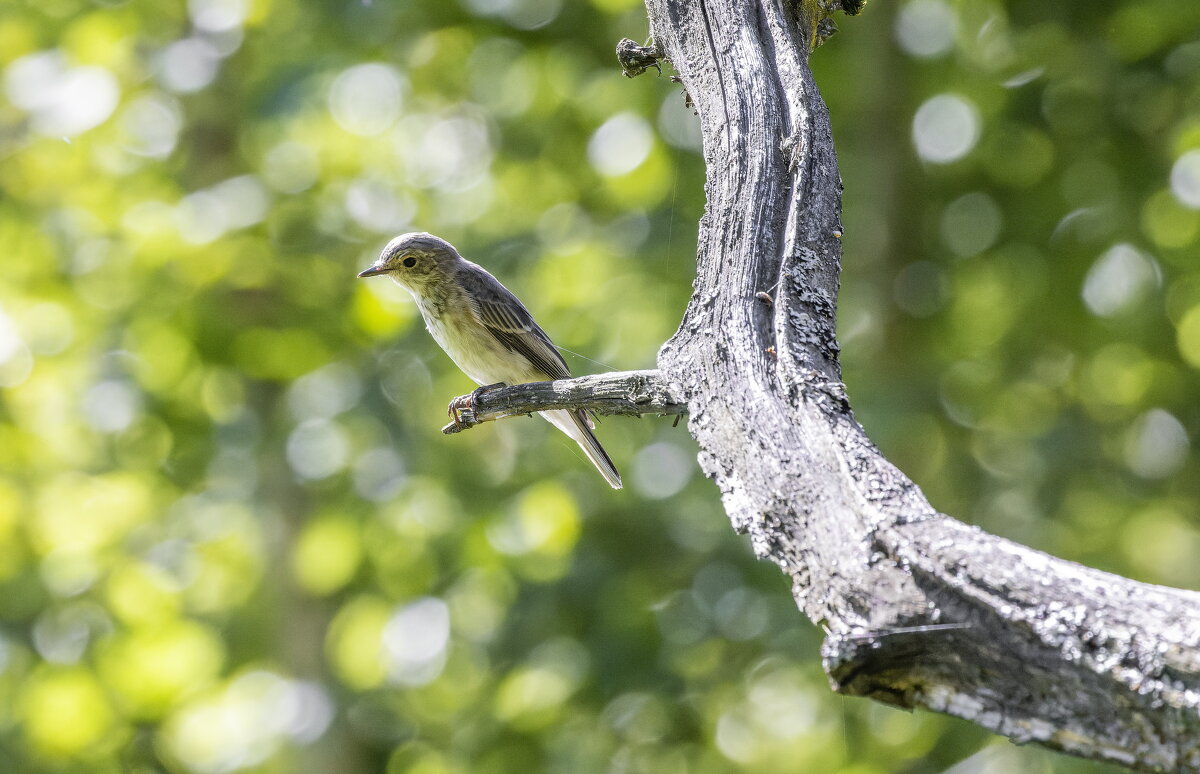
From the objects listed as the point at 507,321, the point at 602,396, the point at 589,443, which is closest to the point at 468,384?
the point at 507,321

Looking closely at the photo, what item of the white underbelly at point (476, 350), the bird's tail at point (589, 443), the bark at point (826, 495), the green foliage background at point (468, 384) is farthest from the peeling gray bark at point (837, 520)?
the green foliage background at point (468, 384)

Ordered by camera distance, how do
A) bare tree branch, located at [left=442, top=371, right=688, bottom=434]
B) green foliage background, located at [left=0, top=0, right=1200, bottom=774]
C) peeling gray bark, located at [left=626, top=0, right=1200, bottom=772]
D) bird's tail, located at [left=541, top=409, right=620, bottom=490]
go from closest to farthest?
peeling gray bark, located at [left=626, top=0, right=1200, bottom=772] < bare tree branch, located at [left=442, top=371, right=688, bottom=434] < bird's tail, located at [left=541, top=409, right=620, bottom=490] < green foliage background, located at [left=0, top=0, right=1200, bottom=774]

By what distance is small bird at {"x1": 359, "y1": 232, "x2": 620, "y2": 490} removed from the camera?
5738 millimetres

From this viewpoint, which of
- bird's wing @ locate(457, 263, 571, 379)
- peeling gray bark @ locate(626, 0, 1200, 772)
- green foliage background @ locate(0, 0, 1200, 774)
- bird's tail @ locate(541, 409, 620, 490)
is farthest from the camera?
green foliage background @ locate(0, 0, 1200, 774)

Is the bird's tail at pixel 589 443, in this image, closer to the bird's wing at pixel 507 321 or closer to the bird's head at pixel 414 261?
the bird's wing at pixel 507 321

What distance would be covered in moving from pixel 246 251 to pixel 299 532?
8.65 feet

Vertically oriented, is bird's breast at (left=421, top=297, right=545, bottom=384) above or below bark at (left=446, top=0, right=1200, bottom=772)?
above

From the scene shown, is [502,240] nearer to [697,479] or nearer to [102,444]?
[697,479]

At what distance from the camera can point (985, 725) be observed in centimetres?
146

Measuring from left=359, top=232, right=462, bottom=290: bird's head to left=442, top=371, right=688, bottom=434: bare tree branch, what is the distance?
2872mm

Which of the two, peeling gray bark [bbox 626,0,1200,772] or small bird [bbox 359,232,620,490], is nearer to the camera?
peeling gray bark [bbox 626,0,1200,772]

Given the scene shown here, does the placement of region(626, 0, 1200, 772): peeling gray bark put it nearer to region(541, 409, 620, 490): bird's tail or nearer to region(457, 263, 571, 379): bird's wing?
region(541, 409, 620, 490): bird's tail

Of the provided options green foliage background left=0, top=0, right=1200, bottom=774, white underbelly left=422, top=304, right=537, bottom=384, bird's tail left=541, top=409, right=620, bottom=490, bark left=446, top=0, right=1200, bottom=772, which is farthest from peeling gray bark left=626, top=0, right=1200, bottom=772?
green foliage background left=0, top=0, right=1200, bottom=774

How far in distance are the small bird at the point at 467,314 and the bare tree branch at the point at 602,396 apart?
267cm
